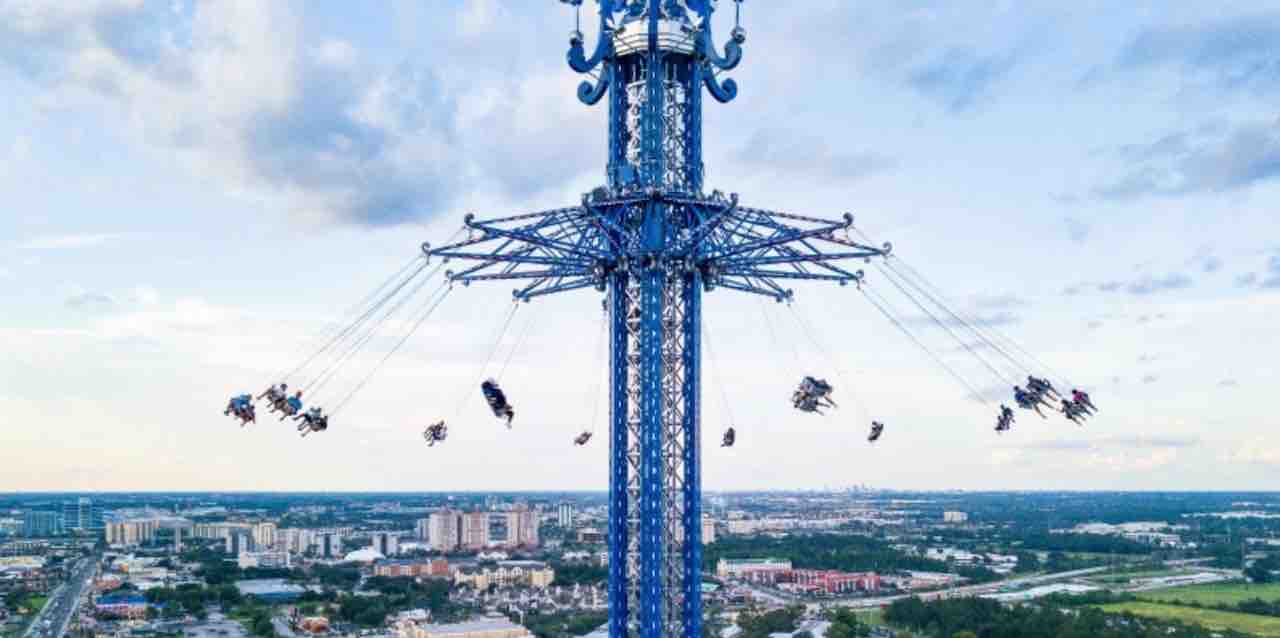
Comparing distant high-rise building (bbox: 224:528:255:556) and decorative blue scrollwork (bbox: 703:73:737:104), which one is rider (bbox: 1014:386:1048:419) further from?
distant high-rise building (bbox: 224:528:255:556)

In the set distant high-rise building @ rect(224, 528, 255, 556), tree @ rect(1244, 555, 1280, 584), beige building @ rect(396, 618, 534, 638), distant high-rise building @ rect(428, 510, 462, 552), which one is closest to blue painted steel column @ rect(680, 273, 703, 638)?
beige building @ rect(396, 618, 534, 638)

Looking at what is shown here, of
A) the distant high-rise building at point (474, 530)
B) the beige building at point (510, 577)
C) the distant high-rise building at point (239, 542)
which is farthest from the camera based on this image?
the distant high-rise building at point (474, 530)

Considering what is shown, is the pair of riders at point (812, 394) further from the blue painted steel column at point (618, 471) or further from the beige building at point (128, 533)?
the beige building at point (128, 533)

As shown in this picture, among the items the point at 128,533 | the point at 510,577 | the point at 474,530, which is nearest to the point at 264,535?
the point at 474,530

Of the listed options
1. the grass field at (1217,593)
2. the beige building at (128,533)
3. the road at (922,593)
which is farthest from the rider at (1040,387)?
the beige building at (128,533)

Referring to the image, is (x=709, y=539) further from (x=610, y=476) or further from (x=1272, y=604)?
(x=610, y=476)

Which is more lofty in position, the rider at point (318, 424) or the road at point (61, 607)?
the rider at point (318, 424)

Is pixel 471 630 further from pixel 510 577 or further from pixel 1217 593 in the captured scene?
pixel 1217 593
